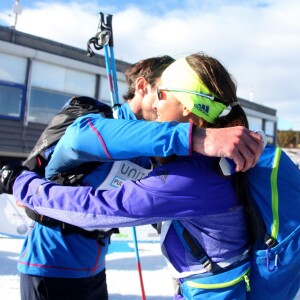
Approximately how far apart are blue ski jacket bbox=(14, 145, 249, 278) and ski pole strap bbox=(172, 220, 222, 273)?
2 cm

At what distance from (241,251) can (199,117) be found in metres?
0.51

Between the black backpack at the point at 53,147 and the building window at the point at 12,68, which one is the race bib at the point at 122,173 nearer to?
the black backpack at the point at 53,147

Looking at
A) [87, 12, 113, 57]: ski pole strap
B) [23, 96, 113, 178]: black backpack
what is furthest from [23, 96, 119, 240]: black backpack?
[87, 12, 113, 57]: ski pole strap

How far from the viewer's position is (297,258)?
1299 millimetres

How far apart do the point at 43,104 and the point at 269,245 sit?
41.0ft

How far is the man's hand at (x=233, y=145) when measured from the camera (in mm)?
1164

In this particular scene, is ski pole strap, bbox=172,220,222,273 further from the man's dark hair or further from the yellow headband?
the man's dark hair

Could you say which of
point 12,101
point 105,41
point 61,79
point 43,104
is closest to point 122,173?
point 105,41

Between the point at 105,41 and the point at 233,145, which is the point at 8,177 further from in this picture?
the point at 105,41

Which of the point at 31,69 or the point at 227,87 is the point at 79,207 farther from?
the point at 31,69

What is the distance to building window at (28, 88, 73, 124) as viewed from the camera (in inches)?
504

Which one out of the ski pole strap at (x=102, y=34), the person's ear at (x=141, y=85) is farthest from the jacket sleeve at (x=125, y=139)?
the ski pole strap at (x=102, y=34)

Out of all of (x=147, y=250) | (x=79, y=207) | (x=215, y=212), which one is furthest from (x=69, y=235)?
(x=147, y=250)

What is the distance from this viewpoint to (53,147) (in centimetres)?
188
